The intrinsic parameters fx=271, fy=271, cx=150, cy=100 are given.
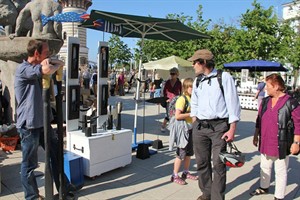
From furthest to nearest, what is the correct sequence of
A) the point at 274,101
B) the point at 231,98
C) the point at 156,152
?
1. the point at 156,152
2. the point at 274,101
3. the point at 231,98

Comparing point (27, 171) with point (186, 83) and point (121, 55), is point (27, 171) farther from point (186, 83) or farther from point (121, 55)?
point (121, 55)

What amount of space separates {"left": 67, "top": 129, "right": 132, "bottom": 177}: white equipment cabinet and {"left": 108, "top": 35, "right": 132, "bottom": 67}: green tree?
30165 mm

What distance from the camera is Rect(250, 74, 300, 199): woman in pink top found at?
358 centimetres

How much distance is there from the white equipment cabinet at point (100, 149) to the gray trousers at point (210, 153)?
1.52 meters

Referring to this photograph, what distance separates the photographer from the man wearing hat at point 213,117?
3.20 metres

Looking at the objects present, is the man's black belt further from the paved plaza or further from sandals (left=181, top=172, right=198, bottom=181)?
sandals (left=181, top=172, right=198, bottom=181)

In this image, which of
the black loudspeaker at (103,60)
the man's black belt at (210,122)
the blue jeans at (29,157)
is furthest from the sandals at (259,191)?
the black loudspeaker at (103,60)

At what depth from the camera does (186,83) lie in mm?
4434

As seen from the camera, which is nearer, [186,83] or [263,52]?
[186,83]

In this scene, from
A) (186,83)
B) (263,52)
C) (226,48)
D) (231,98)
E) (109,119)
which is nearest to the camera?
(231,98)

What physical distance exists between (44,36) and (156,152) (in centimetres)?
357

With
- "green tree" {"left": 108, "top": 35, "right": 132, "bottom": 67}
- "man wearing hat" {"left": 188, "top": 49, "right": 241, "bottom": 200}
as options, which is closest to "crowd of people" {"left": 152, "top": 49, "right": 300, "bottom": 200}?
"man wearing hat" {"left": 188, "top": 49, "right": 241, "bottom": 200}

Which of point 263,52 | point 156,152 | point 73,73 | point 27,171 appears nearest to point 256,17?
point 263,52

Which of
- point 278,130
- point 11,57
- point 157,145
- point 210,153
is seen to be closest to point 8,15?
point 11,57
